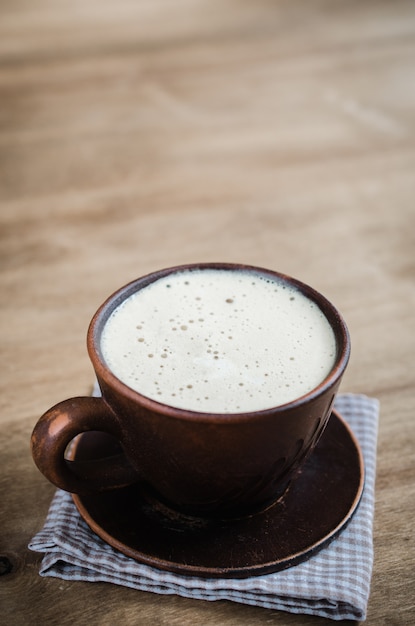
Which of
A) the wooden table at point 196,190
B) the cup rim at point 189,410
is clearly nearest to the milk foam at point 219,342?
the cup rim at point 189,410

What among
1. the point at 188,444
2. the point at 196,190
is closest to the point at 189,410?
the point at 188,444

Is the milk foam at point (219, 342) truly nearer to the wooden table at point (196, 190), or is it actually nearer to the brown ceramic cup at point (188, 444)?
the brown ceramic cup at point (188, 444)

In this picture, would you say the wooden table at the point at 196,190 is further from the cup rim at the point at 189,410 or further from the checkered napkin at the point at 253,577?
the cup rim at the point at 189,410

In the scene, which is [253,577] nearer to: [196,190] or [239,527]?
[239,527]

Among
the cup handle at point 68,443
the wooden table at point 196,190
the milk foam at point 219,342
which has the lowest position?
the wooden table at point 196,190

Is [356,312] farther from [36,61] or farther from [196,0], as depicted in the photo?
[196,0]

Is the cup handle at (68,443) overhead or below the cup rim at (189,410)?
below

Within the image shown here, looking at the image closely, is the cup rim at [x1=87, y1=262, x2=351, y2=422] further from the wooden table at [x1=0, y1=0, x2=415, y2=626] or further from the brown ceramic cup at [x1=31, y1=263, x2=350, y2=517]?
the wooden table at [x1=0, y1=0, x2=415, y2=626]
